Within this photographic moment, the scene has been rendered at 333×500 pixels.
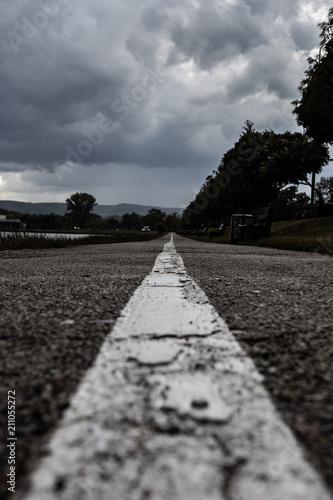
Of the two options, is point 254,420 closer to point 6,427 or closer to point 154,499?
point 154,499

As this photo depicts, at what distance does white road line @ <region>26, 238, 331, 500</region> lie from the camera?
0.62 metres

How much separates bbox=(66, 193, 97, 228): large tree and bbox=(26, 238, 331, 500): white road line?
158475 millimetres

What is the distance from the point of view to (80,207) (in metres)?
160

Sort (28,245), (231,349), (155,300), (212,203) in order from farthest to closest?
(212,203) < (28,245) < (155,300) < (231,349)

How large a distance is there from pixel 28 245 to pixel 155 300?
30.4 feet

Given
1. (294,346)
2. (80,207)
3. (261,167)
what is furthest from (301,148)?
(80,207)

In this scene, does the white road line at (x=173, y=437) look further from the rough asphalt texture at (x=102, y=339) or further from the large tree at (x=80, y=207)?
the large tree at (x=80, y=207)

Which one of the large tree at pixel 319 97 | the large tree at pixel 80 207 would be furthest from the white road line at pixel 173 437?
the large tree at pixel 80 207

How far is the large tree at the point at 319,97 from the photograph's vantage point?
1664cm

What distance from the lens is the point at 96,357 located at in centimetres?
123

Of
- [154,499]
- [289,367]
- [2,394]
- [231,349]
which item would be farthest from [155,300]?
[154,499]

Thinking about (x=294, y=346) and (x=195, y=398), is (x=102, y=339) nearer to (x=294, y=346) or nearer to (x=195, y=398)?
(x=195, y=398)

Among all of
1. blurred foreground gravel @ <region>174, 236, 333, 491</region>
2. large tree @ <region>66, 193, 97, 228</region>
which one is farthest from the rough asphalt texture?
large tree @ <region>66, 193, 97, 228</region>

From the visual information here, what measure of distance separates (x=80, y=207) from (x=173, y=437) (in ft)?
540
